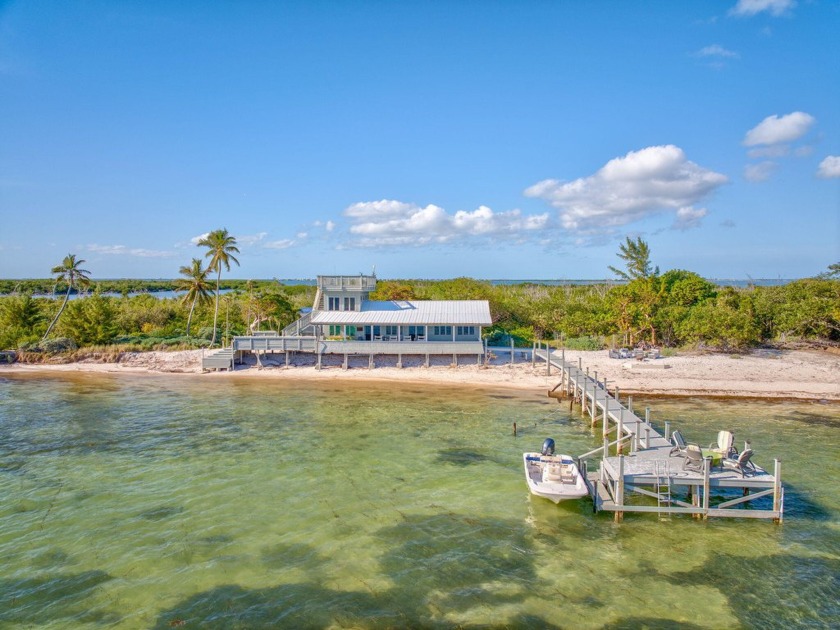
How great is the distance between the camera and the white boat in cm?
1612

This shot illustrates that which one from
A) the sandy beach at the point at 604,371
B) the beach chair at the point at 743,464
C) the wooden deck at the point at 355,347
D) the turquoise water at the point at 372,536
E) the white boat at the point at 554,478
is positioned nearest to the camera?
the turquoise water at the point at 372,536

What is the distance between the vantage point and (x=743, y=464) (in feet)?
52.9

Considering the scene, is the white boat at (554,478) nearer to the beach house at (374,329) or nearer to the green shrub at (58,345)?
the beach house at (374,329)

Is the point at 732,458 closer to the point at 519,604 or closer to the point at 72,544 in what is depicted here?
the point at 519,604

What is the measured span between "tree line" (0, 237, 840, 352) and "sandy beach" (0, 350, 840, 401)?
7.82 ft

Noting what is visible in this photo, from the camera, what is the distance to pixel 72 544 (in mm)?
14891

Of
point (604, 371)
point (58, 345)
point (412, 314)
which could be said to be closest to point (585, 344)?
point (604, 371)

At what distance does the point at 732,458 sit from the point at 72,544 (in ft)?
69.3

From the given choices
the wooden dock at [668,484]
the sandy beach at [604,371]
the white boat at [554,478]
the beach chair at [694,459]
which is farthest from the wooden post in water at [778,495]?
the sandy beach at [604,371]

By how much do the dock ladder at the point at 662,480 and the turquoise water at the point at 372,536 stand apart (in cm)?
69

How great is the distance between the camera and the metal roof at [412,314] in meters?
38.2

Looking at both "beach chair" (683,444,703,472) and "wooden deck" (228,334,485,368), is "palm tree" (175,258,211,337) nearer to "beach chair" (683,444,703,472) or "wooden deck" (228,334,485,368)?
"wooden deck" (228,334,485,368)

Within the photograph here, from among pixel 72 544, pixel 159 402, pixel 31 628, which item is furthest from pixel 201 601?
pixel 159 402

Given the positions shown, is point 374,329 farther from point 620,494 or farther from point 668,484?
point 668,484
